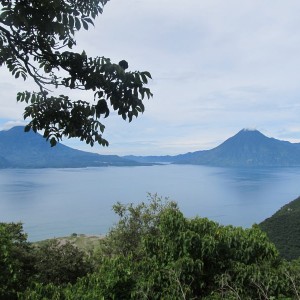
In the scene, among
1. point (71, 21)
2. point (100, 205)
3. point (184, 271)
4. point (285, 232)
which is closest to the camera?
point (71, 21)

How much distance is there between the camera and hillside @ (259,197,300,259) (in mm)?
69625

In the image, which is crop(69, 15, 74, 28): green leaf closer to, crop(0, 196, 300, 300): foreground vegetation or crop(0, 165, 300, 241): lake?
crop(0, 196, 300, 300): foreground vegetation

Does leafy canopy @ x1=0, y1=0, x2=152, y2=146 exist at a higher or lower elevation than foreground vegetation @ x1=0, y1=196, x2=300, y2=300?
higher

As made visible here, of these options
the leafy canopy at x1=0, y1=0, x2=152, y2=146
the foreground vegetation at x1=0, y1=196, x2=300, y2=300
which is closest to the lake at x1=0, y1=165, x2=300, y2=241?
the foreground vegetation at x1=0, y1=196, x2=300, y2=300

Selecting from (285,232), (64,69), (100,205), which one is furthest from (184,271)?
(100,205)

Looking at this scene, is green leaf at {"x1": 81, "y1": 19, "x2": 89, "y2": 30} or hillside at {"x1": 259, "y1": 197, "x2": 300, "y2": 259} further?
hillside at {"x1": 259, "y1": 197, "x2": 300, "y2": 259}

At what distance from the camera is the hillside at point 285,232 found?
69.6 meters

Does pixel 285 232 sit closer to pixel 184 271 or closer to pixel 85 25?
pixel 184 271

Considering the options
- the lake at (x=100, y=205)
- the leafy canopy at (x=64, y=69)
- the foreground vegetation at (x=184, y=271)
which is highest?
the leafy canopy at (x=64, y=69)

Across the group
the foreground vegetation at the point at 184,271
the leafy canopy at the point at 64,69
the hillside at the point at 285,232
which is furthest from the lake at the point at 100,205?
the leafy canopy at the point at 64,69

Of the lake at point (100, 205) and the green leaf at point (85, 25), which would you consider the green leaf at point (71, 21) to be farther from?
the lake at point (100, 205)

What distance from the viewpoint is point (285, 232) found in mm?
81188

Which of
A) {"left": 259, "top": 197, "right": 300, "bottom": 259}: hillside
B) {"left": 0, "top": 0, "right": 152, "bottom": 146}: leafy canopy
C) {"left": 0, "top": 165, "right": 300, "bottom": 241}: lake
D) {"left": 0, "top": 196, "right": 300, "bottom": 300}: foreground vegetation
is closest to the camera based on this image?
{"left": 0, "top": 0, "right": 152, "bottom": 146}: leafy canopy

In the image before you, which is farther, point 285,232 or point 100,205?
point 100,205
